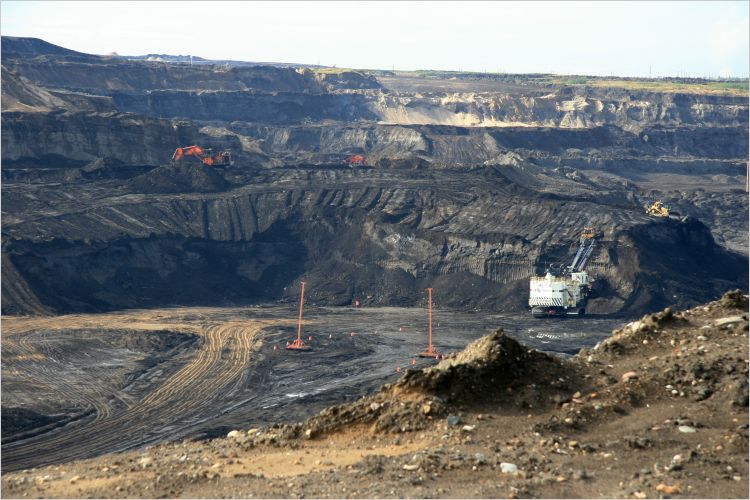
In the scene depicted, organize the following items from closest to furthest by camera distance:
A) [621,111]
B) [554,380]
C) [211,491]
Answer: [211,491] → [554,380] → [621,111]

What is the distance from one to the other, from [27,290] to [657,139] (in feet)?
324

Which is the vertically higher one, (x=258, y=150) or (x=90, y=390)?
(x=258, y=150)

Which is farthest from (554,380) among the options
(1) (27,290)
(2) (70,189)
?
(2) (70,189)

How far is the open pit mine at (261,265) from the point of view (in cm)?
4128

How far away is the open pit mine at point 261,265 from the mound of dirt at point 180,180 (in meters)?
0.15

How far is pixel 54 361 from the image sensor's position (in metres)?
44.9

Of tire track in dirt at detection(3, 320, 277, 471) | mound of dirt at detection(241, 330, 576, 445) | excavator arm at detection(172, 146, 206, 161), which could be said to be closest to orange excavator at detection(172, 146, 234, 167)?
excavator arm at detection(172, 146, 206, 161)

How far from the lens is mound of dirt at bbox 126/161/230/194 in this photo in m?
76.2

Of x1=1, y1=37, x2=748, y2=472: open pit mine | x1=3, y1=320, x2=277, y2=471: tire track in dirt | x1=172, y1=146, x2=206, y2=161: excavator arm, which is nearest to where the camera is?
x1=3, y1=320, x2=277, y2=471: tire track in dirt

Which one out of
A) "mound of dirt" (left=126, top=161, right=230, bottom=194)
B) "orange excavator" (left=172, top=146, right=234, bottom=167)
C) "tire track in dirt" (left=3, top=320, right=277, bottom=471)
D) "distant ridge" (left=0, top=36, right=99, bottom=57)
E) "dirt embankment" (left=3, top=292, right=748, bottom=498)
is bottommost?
"tire track in dirt" (left=3, top=320, right=277, bottom=471)

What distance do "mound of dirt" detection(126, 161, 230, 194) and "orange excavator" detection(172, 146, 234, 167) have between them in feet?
19.7

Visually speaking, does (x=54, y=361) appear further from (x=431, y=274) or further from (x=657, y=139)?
(x=657, y=139)

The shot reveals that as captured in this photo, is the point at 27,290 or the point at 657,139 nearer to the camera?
the point at 27,290

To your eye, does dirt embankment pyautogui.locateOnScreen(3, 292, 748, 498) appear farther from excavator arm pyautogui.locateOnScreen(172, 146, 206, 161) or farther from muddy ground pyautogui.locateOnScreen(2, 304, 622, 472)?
excavator arm pyautogui.locateOnScreen(172, 146, 206, 161)
